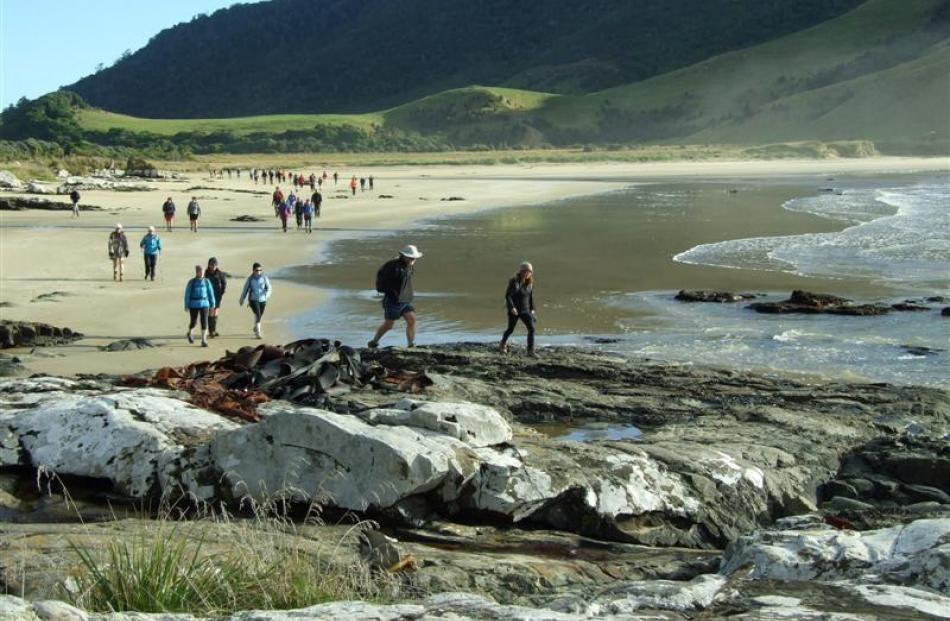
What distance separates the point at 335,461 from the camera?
774 cm

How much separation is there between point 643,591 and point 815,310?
50.8 ft

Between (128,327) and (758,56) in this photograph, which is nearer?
(128,327)

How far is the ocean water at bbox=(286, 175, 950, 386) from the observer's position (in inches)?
662

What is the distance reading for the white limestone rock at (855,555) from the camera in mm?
5582

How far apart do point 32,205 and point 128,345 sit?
102 feet

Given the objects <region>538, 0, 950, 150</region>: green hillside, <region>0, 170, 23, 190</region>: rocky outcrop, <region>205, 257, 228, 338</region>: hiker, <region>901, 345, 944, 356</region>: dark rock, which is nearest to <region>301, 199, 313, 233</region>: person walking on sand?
<region>205, 257, 228, 338</region>: hiker

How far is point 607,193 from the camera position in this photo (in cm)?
5984

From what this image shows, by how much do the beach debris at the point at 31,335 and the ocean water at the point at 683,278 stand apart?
3756 mm

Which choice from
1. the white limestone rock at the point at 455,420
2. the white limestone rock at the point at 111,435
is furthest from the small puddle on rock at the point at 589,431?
the white limestone rock at the point at 111,435

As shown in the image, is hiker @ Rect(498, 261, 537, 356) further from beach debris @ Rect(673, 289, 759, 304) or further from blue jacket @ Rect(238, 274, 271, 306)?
beach debris @ Rect(673, 289, 759, 304)

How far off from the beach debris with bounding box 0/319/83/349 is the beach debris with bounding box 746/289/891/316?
37.3 ft

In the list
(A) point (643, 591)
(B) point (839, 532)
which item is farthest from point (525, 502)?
(A) point (643, 591)

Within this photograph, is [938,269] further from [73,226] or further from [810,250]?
[73,226]

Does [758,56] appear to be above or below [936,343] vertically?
above
